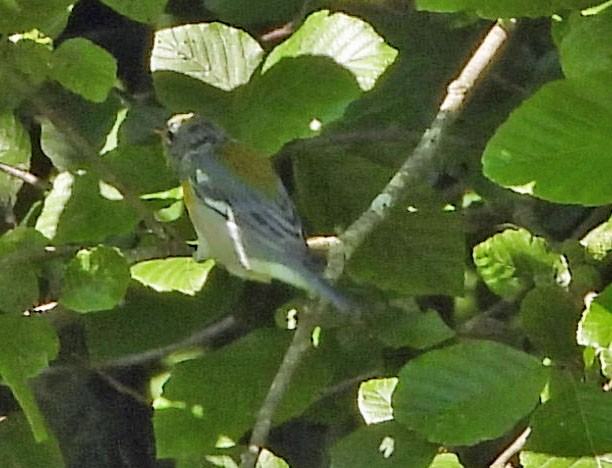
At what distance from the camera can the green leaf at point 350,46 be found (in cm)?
116

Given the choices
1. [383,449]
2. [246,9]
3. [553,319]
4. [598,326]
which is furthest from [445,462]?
[246,9]

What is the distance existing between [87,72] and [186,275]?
271 millimetres

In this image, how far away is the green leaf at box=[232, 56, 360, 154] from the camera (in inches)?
45.3

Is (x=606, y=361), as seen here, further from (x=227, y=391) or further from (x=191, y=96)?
(x=191, y=96)

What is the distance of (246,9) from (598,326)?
684mm

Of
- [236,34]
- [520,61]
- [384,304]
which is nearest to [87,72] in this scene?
[236,34]

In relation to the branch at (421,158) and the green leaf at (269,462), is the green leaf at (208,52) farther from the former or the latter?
the green leaf at (269,462)

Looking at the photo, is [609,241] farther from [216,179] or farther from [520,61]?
[216,179]

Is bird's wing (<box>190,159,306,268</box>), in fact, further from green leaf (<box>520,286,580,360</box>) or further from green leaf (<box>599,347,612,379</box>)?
green leaf (<box>599,347,612,379</box>)

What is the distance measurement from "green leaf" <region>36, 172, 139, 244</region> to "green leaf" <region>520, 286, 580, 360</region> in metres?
0.40

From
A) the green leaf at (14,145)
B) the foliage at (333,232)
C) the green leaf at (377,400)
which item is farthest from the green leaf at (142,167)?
the green leaf at (377,400)

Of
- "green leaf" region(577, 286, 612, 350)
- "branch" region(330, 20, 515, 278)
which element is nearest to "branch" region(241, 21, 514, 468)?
"branch" region(330, 20, 515, 278)

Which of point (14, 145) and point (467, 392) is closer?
point (467, 392)

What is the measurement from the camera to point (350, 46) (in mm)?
1165
